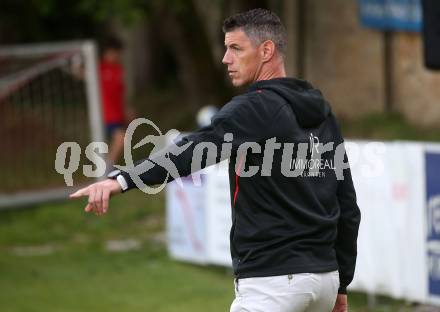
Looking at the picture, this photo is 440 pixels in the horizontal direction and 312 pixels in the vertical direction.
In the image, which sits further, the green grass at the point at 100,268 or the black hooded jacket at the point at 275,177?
the green grass at the point at 100,268

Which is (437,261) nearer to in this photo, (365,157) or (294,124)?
(365,157)

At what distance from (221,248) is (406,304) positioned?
8.37 ft

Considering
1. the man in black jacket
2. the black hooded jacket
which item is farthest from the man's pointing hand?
the black hooded jacket

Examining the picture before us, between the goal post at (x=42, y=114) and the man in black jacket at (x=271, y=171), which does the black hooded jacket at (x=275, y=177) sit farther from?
the goal post at (x=42, y=114)

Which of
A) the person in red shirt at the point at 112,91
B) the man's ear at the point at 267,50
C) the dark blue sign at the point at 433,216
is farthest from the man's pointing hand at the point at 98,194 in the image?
the person in red shirt at the point at 112,91

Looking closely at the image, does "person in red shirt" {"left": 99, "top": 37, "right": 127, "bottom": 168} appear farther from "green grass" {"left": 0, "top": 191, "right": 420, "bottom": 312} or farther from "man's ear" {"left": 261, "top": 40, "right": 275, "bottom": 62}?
"man's ear" {"left": 261, "top": 40, "right": 275, "bottom": 62}

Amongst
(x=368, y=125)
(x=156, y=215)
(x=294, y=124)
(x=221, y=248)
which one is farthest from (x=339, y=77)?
(x=294, y=124)

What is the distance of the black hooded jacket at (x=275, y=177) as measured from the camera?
4.78m

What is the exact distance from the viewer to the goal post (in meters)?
15.2

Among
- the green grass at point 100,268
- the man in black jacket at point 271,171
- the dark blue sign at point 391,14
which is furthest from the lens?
the dark blue sign at point 391,14

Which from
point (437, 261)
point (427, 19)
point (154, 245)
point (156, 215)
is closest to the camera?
point (427, 19)

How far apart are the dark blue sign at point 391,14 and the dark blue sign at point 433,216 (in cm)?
667

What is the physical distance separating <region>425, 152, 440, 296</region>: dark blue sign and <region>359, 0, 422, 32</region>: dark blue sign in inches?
262

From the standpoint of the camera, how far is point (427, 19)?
303 inches
